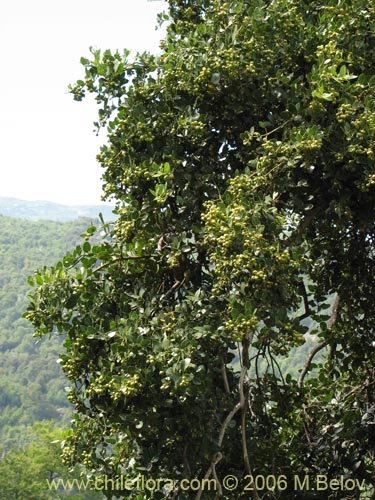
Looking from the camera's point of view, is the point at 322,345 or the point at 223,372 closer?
the point at 223,372

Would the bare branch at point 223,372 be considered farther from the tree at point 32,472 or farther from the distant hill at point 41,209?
the distant hill at point 41,209

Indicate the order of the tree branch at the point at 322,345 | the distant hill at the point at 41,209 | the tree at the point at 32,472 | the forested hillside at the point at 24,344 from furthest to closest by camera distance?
the distant hill at the point at 41,209 < the forested hillside at the point at 24,344 < the tree at the point at 32,472 < the tree branch at the point at 322,345

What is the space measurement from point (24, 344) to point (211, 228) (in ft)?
206

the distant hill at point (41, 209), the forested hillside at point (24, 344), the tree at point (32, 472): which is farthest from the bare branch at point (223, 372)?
the distant hill at point (41, 209)

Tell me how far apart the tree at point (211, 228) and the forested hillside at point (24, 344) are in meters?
44.5

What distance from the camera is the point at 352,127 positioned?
231 centimetres

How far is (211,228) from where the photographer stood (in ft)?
7.12

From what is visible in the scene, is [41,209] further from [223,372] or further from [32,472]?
[223,372]

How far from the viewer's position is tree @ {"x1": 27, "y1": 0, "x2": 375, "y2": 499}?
7.22 feet

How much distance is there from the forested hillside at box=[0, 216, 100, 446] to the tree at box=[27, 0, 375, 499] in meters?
44.5

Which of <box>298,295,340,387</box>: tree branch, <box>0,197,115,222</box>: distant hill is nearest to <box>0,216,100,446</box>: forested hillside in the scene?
<box>298,295,340,387</box>: tree branch

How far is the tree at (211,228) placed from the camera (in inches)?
86.7

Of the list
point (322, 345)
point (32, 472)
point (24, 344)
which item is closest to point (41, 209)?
point (24, 344)

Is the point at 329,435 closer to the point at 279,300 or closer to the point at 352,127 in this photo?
the point at 279,300
